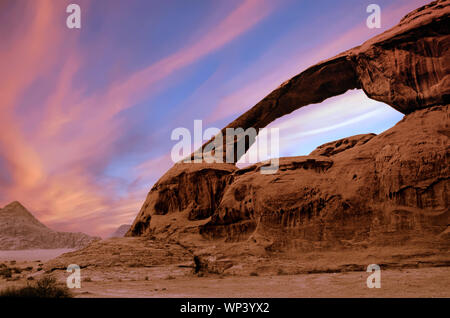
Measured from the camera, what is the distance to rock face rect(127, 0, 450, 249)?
38.0 feet

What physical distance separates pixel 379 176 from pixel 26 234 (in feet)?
272

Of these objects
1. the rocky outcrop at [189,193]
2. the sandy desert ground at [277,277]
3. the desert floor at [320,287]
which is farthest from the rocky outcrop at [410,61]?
the rocky outcrop at [189,193]

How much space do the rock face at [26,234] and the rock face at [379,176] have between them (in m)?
71.3

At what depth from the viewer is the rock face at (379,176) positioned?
1157 cm

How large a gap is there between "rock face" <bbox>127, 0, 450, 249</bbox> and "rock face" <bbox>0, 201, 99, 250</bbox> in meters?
71.3

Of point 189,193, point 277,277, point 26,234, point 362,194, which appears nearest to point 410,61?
point 362,194

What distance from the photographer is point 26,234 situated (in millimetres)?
76812

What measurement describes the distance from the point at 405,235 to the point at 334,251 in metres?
2.33

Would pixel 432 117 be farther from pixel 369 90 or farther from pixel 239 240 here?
pixel 239 240

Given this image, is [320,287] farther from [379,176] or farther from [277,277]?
[379,176]

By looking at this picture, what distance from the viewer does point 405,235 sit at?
442 inches

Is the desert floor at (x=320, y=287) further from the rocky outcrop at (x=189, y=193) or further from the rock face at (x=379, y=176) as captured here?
the rocky outcrop at (x=189, y=193)

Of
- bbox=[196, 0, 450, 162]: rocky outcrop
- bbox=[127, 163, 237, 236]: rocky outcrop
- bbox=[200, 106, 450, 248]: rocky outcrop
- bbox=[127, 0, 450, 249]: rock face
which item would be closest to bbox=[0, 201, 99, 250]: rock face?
bbox=[127, 163, 237, 236]: rocky outcrop
